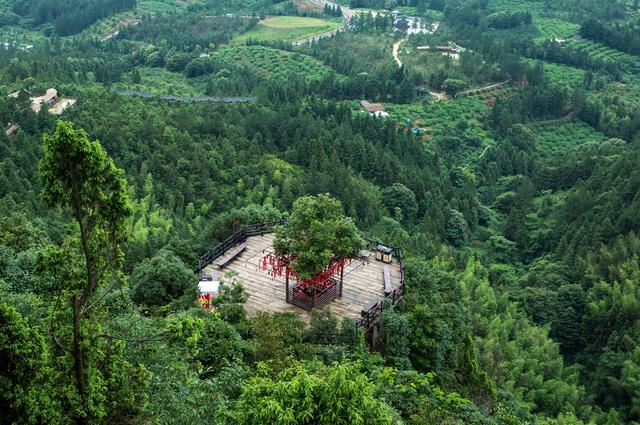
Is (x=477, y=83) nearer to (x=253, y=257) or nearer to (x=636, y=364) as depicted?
(x=636, y=364)

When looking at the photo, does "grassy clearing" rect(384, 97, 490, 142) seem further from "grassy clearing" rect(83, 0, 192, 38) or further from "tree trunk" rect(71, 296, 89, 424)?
"tree trunk" rect(71, 296, 89, 424)

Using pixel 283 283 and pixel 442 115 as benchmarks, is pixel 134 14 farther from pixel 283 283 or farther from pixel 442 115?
pixel 283 283

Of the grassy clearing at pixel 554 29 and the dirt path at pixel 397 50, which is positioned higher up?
the dirt path at pixel 397 50

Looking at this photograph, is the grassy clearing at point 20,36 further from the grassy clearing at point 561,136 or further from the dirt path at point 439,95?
the grassy clearing at point 561,136

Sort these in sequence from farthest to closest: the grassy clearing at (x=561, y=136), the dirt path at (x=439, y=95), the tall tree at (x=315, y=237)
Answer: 1. the dirt path at (x=439, y=95)
2. the grassy clearing at (x=561, y=136)
3. the tall tree at (x=315, y=237)

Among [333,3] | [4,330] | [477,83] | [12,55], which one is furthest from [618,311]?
[333,3]

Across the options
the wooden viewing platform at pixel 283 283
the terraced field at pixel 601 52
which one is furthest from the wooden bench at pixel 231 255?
the terraced field at pixel 601 52

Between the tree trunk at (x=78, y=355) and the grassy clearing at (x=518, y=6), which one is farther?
the grassy clearing at (x=518, y=6)
